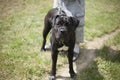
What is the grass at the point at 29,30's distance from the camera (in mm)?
4969

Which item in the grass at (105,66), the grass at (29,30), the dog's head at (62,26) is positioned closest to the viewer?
the dog's head at (62,26)

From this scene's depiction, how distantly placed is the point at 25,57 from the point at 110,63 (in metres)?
1.94

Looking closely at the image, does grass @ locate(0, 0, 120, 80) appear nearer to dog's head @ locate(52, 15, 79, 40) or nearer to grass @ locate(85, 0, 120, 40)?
grass @ locate(85, 0, 120, 40)

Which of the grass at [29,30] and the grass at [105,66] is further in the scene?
the grass at [29,30]

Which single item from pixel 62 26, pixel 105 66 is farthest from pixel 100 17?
pixel 62 26

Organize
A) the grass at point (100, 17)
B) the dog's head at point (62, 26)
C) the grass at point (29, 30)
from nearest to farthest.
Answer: the dog's head at point (62, 26), the grass at point (29, 30), the grass at point (100, 17)

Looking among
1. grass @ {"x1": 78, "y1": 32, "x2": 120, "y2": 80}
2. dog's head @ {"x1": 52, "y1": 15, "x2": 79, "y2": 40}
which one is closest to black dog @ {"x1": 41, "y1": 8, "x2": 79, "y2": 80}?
dog's head @ {"x1": 52, "y1": 15, "x2": 79, "y2": 40}

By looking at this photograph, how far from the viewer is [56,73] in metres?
4.91

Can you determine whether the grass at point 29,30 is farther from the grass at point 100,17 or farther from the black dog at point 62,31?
the black dog at point 62,31

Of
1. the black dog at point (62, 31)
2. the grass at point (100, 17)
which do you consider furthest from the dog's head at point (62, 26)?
the grass at point (100, 17)

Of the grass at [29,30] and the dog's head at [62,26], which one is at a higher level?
the dog's head at [62,26]

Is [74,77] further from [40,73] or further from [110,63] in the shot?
[110,63]

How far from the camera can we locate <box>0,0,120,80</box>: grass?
497 centimetres

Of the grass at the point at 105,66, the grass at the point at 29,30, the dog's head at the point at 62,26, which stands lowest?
the grass at the point at 105,66
